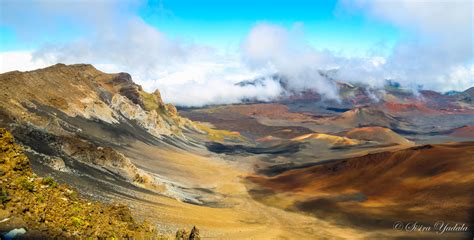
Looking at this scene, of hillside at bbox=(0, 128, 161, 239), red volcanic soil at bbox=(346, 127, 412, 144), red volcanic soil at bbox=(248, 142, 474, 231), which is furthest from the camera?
red volcanic soil at bbox=(346, 127, 412, 144)

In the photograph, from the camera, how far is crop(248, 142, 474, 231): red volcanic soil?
49.1 meters

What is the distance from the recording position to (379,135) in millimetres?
166875

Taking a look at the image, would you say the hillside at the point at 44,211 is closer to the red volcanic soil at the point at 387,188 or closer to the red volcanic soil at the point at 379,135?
the red volcanic soil at the point at 387,188

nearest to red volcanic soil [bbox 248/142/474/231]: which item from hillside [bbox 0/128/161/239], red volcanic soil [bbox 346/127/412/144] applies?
hillside [bbox 0/128/161/239]

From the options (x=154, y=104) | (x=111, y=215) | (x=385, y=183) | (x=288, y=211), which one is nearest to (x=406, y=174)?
(x=385, y=183)

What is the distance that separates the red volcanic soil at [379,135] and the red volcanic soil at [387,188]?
281 ft

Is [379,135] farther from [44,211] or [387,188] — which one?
[44,211]

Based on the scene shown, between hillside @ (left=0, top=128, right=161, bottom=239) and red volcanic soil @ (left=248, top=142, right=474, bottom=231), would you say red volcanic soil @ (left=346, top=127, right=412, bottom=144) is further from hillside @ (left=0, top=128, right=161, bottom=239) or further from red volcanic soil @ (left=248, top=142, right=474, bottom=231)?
hillside @ (left=0, top=128, right=161, bottom=239)

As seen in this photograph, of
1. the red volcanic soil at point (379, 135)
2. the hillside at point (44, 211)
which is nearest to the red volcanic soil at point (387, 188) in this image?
the hillside at point (44, 211)

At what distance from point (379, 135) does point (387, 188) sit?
109354mm

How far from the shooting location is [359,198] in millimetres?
61344

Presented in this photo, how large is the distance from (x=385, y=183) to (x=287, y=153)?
64.8 meters

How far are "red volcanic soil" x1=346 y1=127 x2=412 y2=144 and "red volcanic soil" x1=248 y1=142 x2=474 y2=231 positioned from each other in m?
85.5

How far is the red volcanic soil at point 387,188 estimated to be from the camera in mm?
49062
